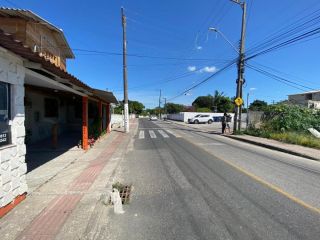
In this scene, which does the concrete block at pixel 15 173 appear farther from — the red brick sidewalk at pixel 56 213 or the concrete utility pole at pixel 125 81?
the concrete utility pole at pixel 125 81

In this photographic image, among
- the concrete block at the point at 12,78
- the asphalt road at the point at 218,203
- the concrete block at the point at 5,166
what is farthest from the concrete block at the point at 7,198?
the concrete block at the point at 12,78

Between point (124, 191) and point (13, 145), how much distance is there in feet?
8.24

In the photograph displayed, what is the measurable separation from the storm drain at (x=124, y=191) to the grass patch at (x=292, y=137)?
39.1ft

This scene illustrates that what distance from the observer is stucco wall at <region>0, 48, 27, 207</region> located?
4715mm

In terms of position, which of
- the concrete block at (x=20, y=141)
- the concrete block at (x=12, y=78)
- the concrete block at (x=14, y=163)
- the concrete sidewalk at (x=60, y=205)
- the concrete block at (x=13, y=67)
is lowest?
the concrete sidewalk at (x=60, y=205)

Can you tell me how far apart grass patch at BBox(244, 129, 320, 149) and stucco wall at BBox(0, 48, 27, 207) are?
46.6 ft

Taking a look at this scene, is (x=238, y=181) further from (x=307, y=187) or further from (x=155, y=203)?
(x=155, y=203)

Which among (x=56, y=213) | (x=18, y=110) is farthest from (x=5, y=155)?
(x=56, y=213)

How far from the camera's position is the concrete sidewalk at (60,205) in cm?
411

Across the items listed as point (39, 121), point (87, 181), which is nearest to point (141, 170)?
point (87, 181)

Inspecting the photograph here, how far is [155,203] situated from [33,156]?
6.91 meters

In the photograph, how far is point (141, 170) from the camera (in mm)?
8656

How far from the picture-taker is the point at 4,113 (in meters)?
4.92

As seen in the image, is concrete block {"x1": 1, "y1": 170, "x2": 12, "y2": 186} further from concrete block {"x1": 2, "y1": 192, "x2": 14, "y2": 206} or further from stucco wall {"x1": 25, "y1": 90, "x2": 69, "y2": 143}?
stucco wall {"x1": 25, "y1": 90, "x2": 69, "y2": 143}
